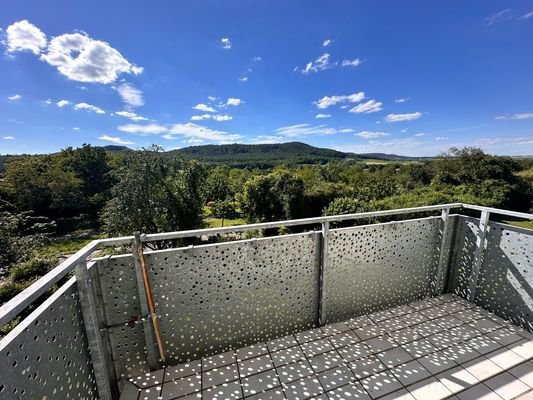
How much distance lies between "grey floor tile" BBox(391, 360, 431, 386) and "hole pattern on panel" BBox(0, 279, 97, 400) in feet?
6.81

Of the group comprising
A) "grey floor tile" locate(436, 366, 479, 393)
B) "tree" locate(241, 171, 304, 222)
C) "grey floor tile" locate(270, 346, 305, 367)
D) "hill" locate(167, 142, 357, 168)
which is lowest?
"tree" locate(241, 171, 304, 222)

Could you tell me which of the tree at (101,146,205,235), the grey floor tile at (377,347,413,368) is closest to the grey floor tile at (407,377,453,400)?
the grey floor tile at (377,347,413,368)

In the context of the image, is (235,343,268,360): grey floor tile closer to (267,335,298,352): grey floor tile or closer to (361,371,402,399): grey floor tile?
(267,335,298,352): grey floor tile

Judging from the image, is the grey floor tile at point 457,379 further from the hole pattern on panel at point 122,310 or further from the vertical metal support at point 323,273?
the hole pattern on panel at point 122,310

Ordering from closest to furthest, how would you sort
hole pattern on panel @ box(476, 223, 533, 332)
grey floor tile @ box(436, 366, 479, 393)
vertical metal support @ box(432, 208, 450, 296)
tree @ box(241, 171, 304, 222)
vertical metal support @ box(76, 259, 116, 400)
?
vertical metal support @ box(76, 259, 116, 400), grey floor tile @ box(436, 366, 479, 393), hole pattern on panel @ box(476, 223, 533, 332), vertical metal support @ box(432, 208, 450, 296), tree @ box(241, 171, 304, 222)

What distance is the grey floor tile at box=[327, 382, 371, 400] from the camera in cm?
171

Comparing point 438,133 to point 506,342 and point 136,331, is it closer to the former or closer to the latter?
point 506,342

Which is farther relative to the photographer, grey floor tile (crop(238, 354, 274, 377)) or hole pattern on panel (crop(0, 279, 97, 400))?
grey floor tile (crop(238, 354, 274, 377))

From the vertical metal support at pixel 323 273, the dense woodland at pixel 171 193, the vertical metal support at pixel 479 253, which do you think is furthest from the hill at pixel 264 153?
the vertical metal support at pixel 323 273

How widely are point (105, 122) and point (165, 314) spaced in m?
41.2

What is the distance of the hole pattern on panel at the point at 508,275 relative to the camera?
2.35 m

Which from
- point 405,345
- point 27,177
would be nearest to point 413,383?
point 405,345

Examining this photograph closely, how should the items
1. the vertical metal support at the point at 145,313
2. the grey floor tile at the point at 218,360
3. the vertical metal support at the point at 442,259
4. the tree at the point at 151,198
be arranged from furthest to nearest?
1. the tree at the point at 151,198
2. the vertical metal support at the point at 442,259
3. the grey floor tile at the point at 218,360
4. the vertical metal support at the point at 145,313

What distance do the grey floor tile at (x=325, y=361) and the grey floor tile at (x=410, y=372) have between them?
16.4 inches
